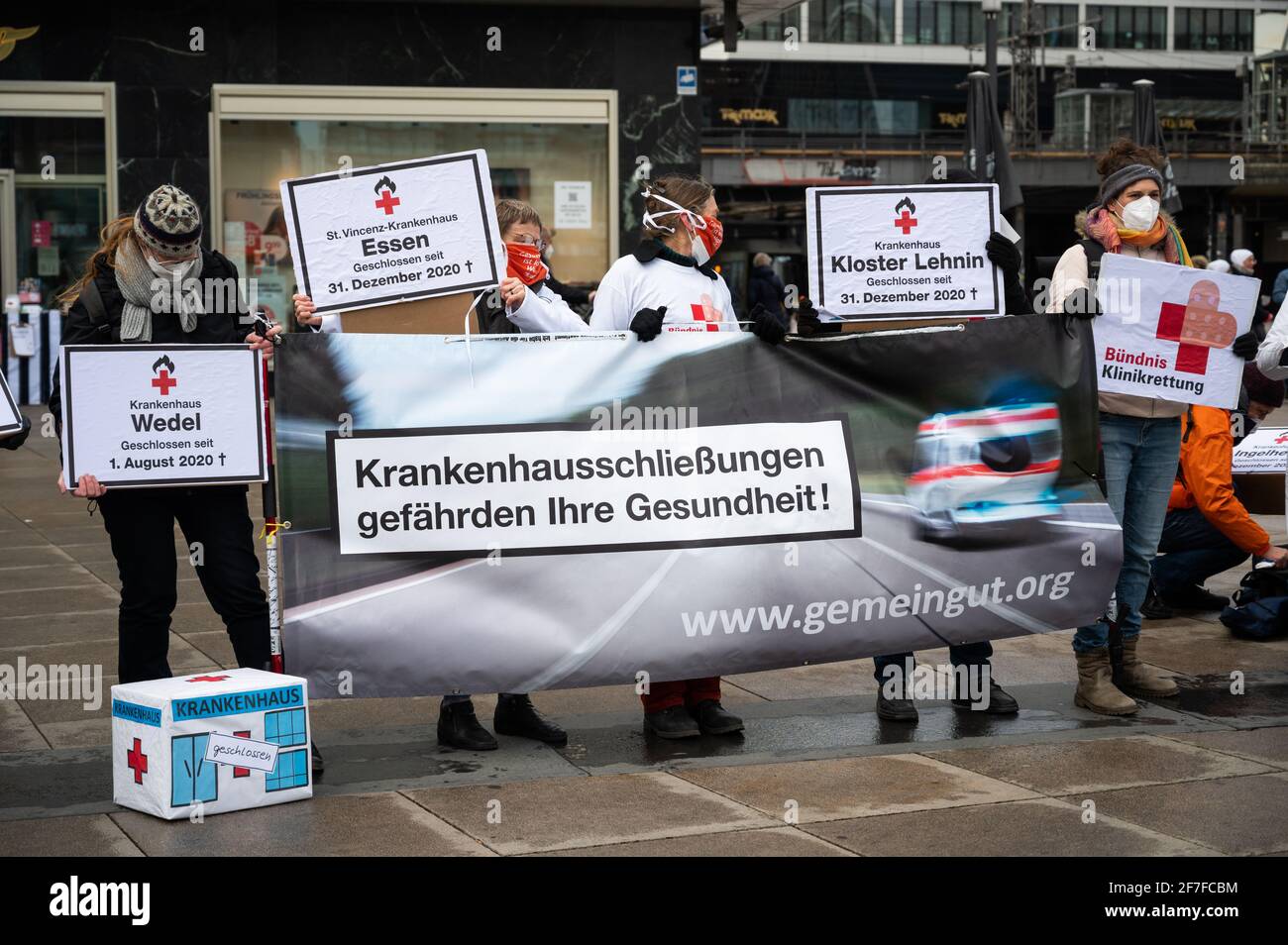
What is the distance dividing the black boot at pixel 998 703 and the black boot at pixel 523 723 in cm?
165

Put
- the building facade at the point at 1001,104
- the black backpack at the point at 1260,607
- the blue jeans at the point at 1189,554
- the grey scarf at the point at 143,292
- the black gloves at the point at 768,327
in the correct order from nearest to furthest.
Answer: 1. the grey scarf at the point at 143,292
2. the black gloves at the point at 768,327
3. the black backpack at the point at 1260,607
4. the blue jeans at the point at 1189,554
5. the building facade at the point at 1001,104

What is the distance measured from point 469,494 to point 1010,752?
2.09 m

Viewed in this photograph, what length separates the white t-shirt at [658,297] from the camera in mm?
6148

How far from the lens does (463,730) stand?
598 centimetres

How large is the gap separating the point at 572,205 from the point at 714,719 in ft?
43.4

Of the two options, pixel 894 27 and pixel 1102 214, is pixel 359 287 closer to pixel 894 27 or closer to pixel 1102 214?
pixel 1102 214

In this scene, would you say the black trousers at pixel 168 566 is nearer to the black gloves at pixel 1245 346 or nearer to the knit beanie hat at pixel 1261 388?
the black gloves at pixel 1245 346

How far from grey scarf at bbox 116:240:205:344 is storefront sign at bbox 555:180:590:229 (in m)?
13.4

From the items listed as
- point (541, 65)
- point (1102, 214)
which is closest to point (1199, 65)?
point (541, 65)

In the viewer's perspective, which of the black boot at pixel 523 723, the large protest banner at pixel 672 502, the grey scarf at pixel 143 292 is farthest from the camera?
the black boot at pixel 523 723

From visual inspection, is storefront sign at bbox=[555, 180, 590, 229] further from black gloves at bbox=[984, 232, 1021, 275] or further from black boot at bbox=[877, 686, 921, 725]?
black boot at bbox=[877, 686, 921, 725]

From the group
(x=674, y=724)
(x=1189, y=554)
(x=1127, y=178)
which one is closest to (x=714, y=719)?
(x=674, y=724)

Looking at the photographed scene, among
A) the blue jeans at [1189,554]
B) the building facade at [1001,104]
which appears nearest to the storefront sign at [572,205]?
the blue jeans at [1189,554]

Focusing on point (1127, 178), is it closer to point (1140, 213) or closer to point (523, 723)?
point (1140, 213)
